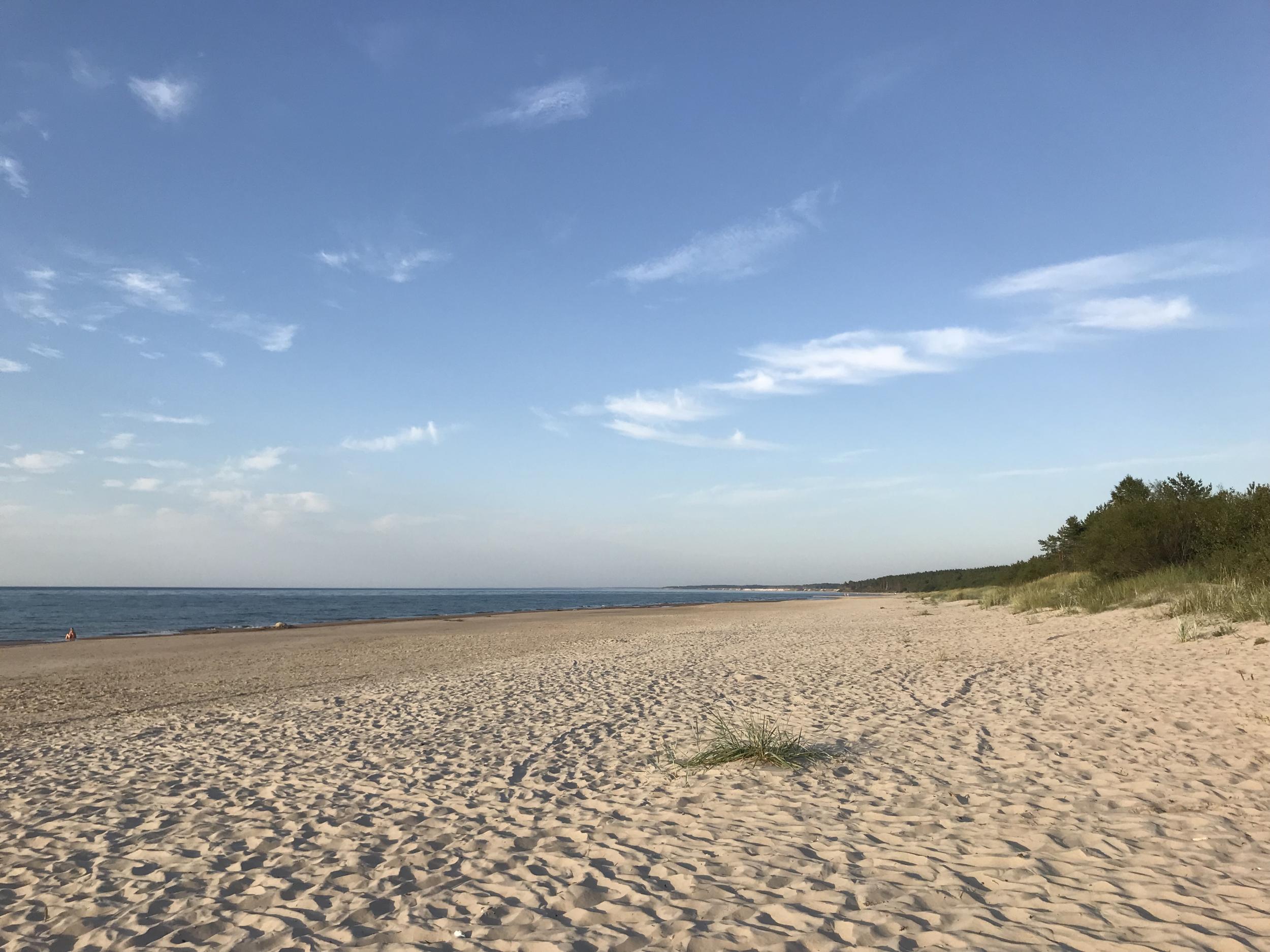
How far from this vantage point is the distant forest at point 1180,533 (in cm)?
2123

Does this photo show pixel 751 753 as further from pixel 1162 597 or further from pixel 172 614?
pixel 172 614

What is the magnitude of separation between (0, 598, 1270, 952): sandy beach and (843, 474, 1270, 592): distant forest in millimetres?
9413

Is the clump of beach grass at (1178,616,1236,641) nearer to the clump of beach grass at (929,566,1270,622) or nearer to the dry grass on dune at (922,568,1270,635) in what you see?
the dry grass on dune at (922,568,1270,635)

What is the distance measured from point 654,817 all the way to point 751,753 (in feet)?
6.09

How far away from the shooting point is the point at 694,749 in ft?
27.8

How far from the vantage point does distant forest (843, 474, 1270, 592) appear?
2123 centimetres

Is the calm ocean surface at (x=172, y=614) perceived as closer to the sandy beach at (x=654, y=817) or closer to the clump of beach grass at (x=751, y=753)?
the sandy beach at (x=654, y=817)

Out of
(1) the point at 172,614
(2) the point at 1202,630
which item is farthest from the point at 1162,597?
(1) the point at 172,614

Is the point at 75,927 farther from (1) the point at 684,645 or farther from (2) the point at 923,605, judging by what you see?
(2) the point at 923,605

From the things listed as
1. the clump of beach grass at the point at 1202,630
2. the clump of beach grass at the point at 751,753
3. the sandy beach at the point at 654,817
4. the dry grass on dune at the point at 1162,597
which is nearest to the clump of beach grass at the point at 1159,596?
the dry grass on dune at the point at 1162,597

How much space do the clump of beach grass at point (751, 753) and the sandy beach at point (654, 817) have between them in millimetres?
204

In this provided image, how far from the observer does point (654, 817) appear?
6.18 meters

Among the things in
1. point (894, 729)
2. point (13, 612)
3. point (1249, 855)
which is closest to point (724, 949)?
point (1249, 855)

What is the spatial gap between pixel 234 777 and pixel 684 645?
1517 cm
